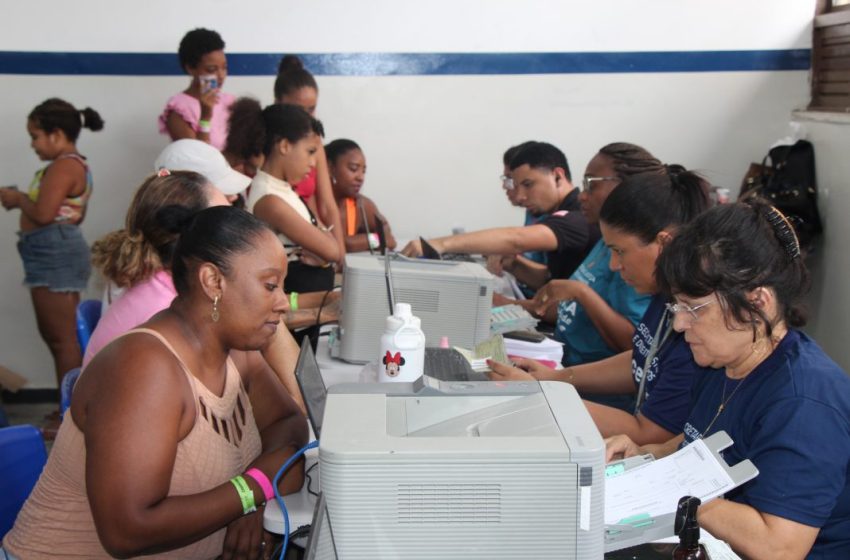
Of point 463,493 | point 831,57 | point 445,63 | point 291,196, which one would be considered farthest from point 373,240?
point 463,493

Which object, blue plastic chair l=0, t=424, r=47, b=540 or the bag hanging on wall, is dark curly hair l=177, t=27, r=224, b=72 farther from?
blue plastic chair l=0, t=424, r=47, b=540

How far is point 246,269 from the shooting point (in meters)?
→ 1.55

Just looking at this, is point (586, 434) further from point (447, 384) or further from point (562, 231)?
point (562, 231)

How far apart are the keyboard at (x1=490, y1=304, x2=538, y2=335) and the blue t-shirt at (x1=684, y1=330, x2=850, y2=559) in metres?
1.17

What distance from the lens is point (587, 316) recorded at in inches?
106

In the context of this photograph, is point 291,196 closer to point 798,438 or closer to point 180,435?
point 180,435

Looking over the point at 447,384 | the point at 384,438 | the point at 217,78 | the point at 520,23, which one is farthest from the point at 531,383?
the point at 520,23

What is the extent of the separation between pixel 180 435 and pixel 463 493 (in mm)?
610

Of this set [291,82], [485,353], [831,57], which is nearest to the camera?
[485,353]

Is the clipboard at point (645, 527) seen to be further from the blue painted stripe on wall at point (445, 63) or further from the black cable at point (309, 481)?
the blue painted stripe on wall at point (445, 63)

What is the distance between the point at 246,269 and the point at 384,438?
56 centimetres

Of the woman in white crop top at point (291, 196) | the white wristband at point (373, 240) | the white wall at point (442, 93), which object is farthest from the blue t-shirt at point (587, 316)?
the white wall at point (442, 93)

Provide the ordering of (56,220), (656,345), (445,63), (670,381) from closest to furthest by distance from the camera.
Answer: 1. (670,381)
2. (656,345)
3. (56,220)
4. (445,63)

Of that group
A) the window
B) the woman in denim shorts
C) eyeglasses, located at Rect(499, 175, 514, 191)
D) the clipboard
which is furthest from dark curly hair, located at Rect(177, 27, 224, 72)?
the clipboard
